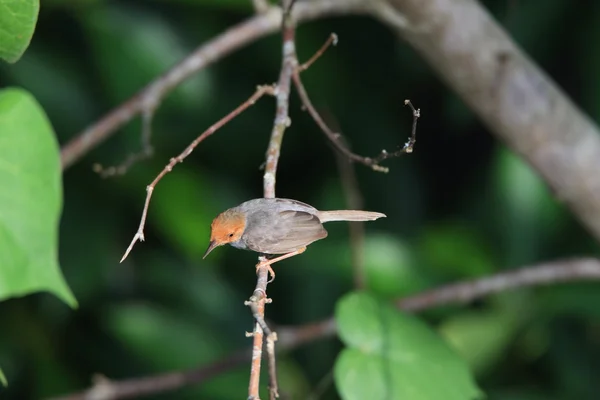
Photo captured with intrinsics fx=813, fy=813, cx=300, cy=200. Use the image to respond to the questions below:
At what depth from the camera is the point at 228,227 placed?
1998 millimetres

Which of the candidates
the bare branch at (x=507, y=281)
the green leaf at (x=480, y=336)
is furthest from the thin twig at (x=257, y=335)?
the green leaf at (x=480, y=336)

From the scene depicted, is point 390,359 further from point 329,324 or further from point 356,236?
point 356,236

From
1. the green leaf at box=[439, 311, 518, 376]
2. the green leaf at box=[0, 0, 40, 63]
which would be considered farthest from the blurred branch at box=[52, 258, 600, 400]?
the green leaf at box=[0, 0, 40, 63]

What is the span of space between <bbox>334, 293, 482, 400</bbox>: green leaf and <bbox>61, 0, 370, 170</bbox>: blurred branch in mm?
819

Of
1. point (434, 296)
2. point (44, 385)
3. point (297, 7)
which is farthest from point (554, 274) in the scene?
point (44, 385)

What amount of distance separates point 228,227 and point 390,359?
65 cm

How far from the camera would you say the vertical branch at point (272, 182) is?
1.30 meters

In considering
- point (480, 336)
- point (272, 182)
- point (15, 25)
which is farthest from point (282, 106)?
point (480, 336)

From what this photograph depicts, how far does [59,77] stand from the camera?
344 centimetres

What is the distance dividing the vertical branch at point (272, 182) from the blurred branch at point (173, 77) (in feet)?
1.11

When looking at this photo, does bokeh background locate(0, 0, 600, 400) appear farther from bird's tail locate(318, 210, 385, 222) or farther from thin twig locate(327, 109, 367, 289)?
bird's tail locate(318, 210, 385, 222)

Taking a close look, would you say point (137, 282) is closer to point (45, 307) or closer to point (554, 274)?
point (45, 307)

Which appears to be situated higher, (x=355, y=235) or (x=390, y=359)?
(x=355, y=235)

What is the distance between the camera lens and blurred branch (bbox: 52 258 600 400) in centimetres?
277
